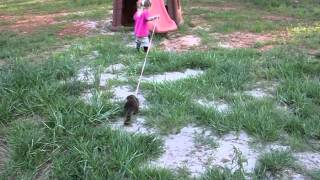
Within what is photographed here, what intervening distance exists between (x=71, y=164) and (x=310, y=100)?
245 cm

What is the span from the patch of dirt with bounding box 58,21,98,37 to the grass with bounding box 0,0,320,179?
58.1 inches

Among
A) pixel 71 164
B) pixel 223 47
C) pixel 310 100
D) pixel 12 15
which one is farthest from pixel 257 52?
pixel 12 15

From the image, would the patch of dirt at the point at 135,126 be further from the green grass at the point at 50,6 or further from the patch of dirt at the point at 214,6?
the green grass at the point at 50,6

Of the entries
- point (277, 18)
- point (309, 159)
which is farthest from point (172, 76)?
point (277, 18)

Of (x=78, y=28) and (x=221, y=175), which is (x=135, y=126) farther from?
(x=78, y=28)

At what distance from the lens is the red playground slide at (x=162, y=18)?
838 centimetres

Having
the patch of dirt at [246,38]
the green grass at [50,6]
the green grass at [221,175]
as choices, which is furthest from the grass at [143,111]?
the green grass at [50,6]

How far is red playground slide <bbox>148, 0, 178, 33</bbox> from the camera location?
27.5 ft

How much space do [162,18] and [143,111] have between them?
444 cm

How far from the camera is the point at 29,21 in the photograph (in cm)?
1079

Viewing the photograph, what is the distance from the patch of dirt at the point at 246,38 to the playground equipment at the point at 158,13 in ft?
3.34

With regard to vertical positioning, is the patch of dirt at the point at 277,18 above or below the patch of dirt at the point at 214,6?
above

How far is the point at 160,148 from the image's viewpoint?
12.2 ft

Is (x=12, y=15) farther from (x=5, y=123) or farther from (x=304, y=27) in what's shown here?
(x=5, y=123)
